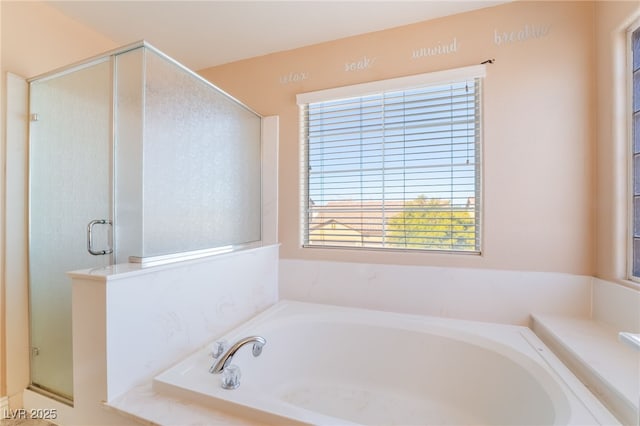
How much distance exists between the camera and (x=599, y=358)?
3.66ft

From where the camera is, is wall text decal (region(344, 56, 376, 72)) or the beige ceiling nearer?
the beige ceiling

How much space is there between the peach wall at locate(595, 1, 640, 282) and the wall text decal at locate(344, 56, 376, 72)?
1.23m

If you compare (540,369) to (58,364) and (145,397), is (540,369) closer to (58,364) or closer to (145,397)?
(145,397)

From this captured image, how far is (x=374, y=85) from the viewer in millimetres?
1864

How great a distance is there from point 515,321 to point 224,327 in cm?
171

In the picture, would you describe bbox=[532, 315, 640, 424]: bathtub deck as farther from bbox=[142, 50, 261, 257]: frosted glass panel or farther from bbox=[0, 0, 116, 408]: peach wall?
bbox=[0, 0, 116, 408]: peach wall

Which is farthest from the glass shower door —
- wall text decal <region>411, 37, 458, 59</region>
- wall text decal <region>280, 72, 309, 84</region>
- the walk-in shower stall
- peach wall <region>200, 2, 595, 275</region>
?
wall text decal <region>411, 37, 458, 59</region>

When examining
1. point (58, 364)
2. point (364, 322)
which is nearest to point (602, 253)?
point (364, 322)

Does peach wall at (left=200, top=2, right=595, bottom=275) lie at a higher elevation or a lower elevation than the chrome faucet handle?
higher

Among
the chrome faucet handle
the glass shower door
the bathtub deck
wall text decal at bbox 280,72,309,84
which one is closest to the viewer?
the bathtub deck

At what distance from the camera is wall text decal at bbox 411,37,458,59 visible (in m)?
1.72

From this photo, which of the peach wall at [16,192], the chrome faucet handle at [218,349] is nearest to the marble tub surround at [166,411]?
the chrome faucet handle at [218,349]

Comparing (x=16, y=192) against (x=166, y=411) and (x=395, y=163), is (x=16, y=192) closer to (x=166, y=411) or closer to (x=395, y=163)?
(x=166, y=411)

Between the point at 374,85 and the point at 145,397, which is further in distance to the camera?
the point at 374,85
